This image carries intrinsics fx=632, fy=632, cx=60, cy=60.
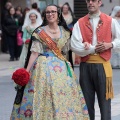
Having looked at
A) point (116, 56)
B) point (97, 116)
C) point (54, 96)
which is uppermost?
point (54, 96)

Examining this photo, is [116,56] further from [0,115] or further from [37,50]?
[37,50]

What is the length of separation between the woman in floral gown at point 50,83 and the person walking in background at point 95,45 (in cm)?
18

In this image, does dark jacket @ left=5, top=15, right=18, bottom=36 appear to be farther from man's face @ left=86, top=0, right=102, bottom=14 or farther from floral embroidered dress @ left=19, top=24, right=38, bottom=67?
man's face @ left=86, top=0, right=102, bottom=14

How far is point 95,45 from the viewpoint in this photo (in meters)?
6.80

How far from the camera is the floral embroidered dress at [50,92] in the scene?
6.95 metres

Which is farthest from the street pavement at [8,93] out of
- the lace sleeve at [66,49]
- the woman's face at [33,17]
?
the lace sleeve at [66,49]

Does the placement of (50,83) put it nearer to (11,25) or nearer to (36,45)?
(36,45)

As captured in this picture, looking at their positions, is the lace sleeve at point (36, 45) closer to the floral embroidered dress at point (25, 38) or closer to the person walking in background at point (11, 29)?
the floral embroidered dress at point (25, 38)

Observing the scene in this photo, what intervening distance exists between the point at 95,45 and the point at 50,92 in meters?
0.73

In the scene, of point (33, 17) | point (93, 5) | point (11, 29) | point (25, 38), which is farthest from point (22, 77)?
point (11, 29)

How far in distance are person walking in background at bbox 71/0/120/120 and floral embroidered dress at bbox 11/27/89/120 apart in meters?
0.17

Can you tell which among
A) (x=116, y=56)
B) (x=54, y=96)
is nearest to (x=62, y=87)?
(x=54, y=96)

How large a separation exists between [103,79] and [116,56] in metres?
8.98

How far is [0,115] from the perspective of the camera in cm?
936
